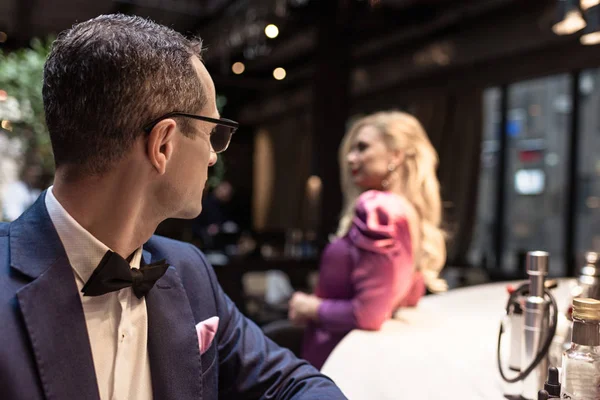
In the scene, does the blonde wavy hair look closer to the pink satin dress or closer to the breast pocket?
the pink satin dress

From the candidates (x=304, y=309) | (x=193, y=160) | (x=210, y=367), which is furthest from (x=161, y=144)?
(x=304, y=309)

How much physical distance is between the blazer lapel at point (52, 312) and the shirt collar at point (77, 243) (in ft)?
0.05

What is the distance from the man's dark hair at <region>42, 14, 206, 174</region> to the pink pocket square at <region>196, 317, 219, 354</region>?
1.41 ft

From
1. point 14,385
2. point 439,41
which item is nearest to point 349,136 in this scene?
point 14,385

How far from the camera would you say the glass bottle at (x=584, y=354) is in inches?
38.1

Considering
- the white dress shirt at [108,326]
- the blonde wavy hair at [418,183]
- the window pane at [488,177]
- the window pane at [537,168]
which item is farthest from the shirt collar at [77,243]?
the window pane at [488,177]

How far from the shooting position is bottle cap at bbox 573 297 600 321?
957 millimetres

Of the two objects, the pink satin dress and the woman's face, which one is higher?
the woman's face

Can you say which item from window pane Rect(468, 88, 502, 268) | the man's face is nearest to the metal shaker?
the man's face

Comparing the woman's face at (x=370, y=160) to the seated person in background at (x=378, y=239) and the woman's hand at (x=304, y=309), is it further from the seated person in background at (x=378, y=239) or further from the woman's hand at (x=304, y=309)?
the woman's hand at (x=304, y=309)

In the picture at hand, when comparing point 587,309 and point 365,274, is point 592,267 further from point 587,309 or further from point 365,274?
point 365,274

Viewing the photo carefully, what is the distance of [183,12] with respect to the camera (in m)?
6.95

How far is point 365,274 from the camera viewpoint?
6.41 feet

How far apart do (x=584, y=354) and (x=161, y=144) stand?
2.92ft
